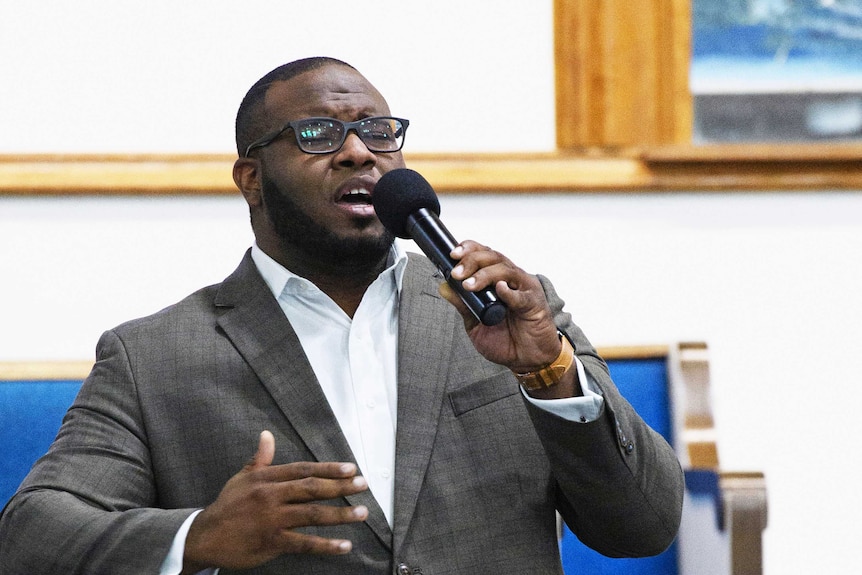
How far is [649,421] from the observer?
2.40 meters

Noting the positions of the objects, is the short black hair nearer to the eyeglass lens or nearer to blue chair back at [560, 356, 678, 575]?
the eyeglass lens

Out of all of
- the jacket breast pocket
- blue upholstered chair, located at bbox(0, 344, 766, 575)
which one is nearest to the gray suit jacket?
the jacket breast pocket

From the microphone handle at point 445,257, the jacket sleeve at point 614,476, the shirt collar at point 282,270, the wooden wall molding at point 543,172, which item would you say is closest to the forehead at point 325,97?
the shirt collar at point 282,270

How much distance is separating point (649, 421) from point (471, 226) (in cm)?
57

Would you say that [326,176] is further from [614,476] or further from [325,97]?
[614,476]

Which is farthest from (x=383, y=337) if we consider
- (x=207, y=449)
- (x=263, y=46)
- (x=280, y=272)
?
(x=263, y=46)

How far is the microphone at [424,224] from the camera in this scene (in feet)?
4.39

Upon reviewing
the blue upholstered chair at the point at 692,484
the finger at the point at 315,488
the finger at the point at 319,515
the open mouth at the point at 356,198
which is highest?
the open mouth at the point at 356,198

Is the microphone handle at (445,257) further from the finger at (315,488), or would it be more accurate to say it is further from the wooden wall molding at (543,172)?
the wooden wall molding at (543,172)

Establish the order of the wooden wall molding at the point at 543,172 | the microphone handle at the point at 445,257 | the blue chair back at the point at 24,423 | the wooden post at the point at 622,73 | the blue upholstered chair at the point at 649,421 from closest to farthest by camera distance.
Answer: the microphone handle at the point at 445,257 < the blue upholstered chair at the point at 649,421 < the blue chair back at the point at 24,423 < the wooden wall molding at the point at 543,172 < the wooden post at the point at 622,73

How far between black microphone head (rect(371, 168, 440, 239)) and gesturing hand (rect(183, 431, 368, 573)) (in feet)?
1.06

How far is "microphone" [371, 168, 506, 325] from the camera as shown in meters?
1.34

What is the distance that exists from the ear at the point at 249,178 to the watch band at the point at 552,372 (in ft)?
2.07

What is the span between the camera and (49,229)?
251cm
